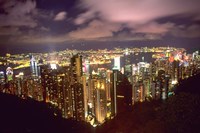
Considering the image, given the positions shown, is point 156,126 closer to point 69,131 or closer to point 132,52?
point 69,131

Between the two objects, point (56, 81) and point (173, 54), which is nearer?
point (56, 81)

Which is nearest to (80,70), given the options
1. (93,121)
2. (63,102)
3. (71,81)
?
(71,81)

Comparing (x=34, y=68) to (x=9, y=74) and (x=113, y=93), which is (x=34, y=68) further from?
(x=113, y=93)

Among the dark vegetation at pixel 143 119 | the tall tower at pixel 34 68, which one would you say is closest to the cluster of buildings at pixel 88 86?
the tall tower at pixel 34 68

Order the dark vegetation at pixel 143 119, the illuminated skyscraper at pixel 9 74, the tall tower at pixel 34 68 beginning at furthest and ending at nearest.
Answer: the tall tower at pixel 34 68
the illuminated skyscraper at pixel 9 74
the dark vegetation at pixel 143 119

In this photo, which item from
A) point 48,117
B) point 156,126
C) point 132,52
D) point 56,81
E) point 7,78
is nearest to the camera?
point 156,126

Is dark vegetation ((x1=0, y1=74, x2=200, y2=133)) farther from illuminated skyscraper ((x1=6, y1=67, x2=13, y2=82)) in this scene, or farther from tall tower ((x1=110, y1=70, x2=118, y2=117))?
illuminated skyscraper ((x1=6, y1=67, x2=13, y2=82))

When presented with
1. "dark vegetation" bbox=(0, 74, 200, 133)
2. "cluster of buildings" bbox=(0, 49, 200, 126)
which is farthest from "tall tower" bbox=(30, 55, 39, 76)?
"dark vegetation" bbox=(0, 74, 200, 133)

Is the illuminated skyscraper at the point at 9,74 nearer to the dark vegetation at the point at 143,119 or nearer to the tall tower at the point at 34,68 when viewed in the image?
the tall tower at the point at 34,68
